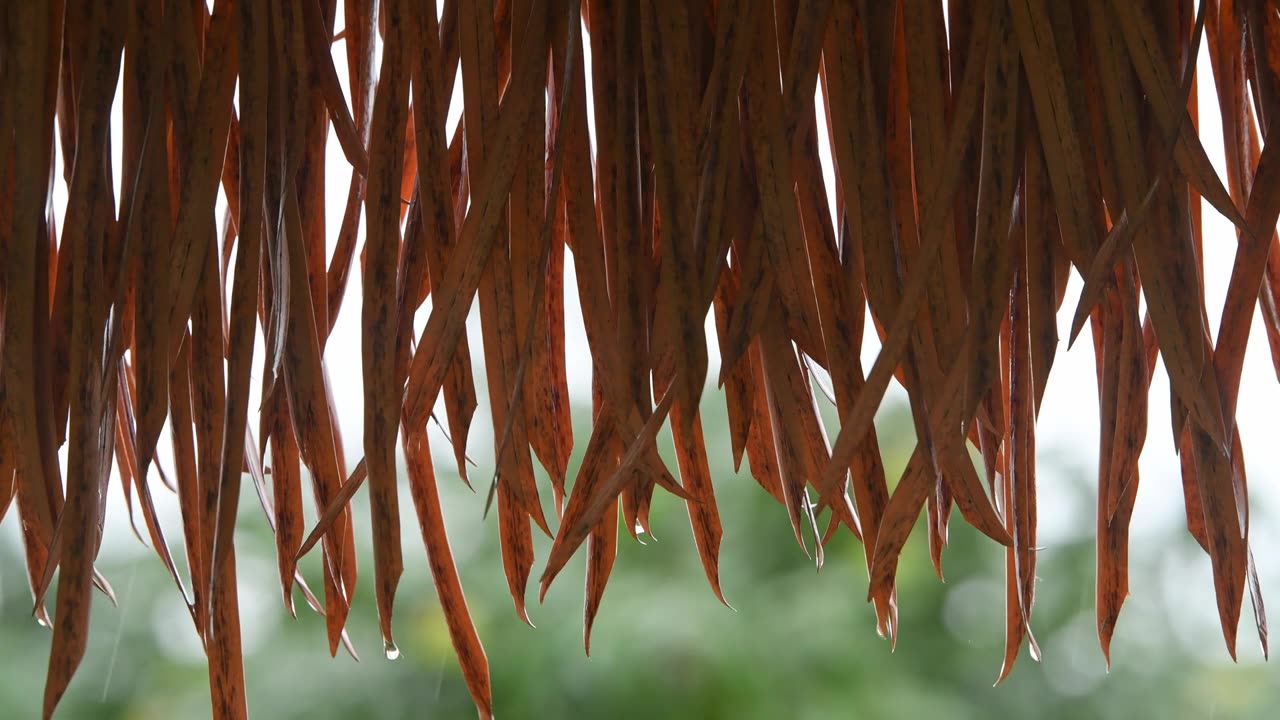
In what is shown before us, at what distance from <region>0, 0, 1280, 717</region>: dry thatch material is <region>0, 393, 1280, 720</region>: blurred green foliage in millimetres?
2532

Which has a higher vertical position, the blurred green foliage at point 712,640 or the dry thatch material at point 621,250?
the dry thatch material at point 621,250

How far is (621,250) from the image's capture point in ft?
1.83

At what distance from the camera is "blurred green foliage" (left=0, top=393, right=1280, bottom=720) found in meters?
3.16

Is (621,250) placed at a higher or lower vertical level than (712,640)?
higher

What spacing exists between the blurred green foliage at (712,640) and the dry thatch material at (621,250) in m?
2.53

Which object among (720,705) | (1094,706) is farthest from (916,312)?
(1094,706)

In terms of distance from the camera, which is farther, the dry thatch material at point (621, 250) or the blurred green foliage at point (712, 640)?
the blurred green foliage at point (712, 640)

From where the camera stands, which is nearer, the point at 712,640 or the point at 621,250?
the point at 621,250

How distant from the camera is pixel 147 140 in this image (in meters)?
0.56

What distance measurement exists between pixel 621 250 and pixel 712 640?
279 centimetres

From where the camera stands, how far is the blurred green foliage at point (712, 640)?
3158mm

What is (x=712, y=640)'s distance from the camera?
318 cm

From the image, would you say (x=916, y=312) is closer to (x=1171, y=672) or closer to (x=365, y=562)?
(x=365, y=562)

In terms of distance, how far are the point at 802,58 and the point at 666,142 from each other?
0.27 feet
